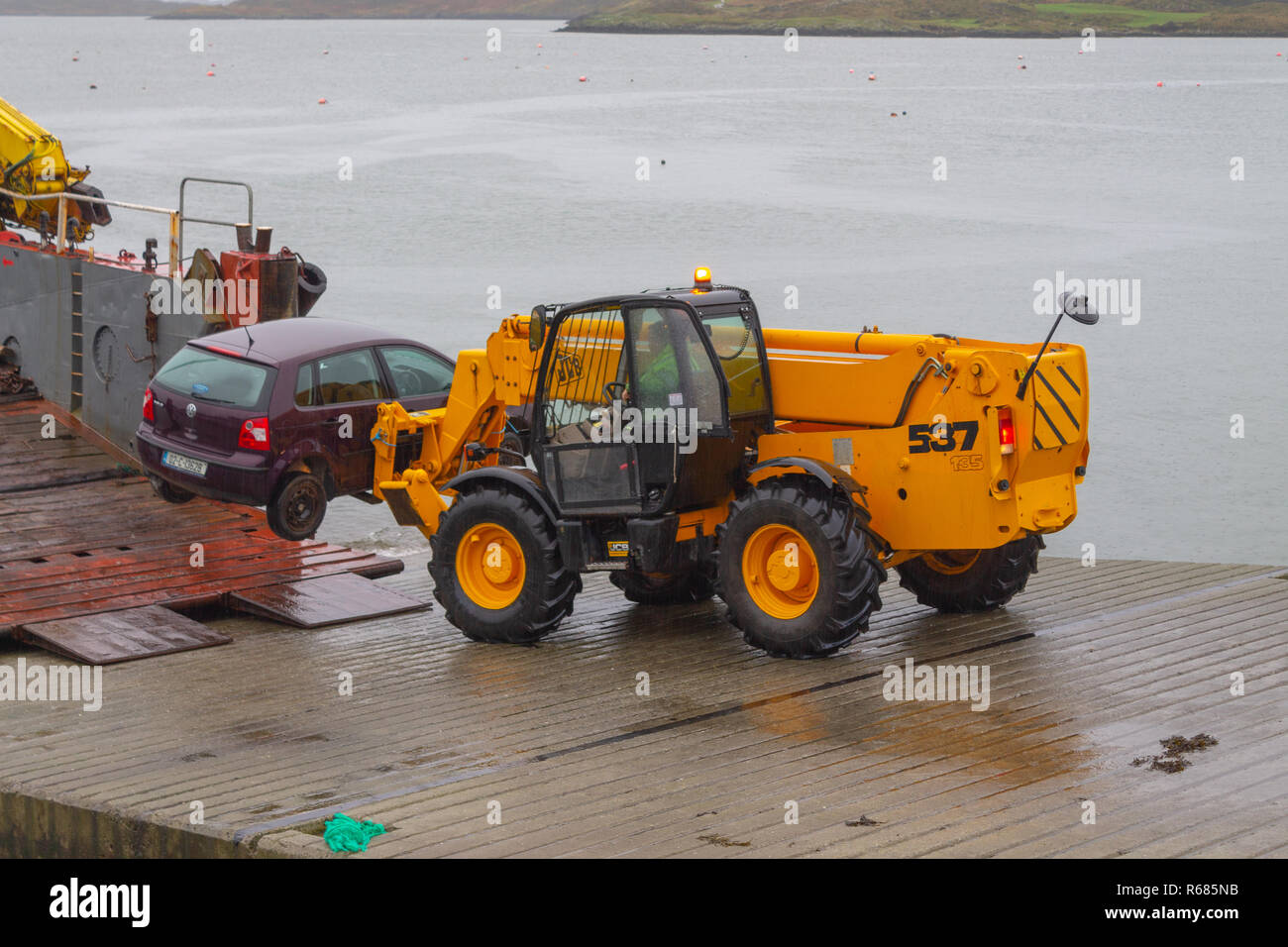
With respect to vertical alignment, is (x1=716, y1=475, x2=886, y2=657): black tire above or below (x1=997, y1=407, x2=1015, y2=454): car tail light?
below

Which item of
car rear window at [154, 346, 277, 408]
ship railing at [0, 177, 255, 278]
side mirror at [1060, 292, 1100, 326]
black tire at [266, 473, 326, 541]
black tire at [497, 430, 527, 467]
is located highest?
ship railing at [0, 177, 255, 278]

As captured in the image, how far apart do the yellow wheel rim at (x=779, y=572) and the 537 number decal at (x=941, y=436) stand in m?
0.93

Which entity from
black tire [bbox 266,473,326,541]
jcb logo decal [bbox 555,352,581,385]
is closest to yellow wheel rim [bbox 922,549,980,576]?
jcb logo decal [bbox 555,352,581,385]

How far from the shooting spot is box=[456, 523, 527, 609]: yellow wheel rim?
1151 cm

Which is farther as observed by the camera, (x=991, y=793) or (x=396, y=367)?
(x=396, y=367)

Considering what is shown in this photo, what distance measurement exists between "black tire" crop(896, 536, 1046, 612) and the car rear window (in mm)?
5009

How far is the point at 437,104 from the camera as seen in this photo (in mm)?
90250

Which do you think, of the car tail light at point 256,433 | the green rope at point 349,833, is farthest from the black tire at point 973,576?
the green rope at point 349,833

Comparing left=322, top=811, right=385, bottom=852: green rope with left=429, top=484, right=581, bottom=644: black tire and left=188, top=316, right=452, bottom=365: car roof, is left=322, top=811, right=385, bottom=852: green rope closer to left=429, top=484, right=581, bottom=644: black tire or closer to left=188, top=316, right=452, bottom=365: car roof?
left=429, top=484, right=581, bottom=644: black tire

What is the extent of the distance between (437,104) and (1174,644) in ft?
273
